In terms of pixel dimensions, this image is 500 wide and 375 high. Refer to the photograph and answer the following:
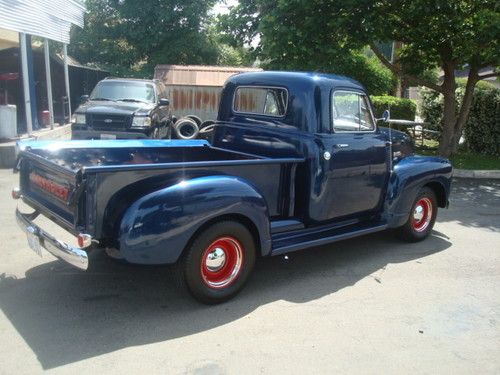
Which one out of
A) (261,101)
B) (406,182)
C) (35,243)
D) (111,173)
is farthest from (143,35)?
(111,173)

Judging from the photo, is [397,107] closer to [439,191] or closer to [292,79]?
[439,191]

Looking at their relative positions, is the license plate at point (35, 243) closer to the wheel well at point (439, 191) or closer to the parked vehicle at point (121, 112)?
the wheel well at point (439, 191)

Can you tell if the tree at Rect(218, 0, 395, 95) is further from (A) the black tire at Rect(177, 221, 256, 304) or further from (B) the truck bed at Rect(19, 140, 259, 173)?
(A) the black tire at Rect(177, 221, 256, 304)

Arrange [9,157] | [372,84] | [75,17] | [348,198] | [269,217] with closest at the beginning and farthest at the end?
[269,217]
[348,198]
[9,157]
[75,17]
[372,84]

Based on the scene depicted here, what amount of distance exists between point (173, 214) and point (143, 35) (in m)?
20.6

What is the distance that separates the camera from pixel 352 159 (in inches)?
200

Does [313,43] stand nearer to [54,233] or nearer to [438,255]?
[438,255]

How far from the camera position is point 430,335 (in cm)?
386

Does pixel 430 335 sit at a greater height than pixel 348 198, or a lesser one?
lesser

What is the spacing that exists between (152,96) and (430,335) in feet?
30.3

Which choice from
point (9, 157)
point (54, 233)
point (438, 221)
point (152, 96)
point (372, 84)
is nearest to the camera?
point (54, 233)

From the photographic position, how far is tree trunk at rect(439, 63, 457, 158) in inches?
475

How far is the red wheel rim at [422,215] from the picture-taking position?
6.08 metres

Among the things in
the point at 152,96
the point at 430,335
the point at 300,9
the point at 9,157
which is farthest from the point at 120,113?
the point at 430,335
